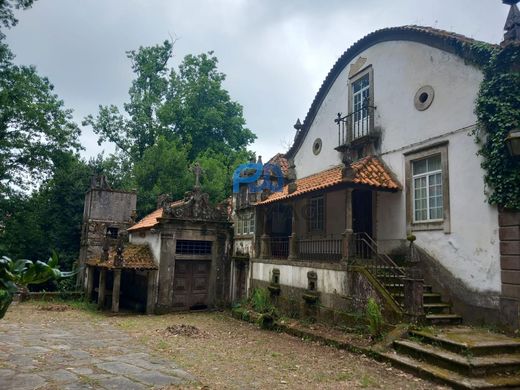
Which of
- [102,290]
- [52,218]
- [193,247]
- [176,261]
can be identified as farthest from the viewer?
[52,218]

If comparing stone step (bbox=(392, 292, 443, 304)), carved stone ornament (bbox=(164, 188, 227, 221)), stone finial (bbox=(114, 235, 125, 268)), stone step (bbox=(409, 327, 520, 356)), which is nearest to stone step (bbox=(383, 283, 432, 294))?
stone step (bbox=(392, 292, 443, 304))

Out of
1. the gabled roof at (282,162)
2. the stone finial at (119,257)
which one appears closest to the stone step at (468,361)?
the gabled roof at (282,162)

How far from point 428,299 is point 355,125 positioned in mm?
6556

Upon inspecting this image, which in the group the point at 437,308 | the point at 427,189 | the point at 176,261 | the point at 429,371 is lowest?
the point at 429,371

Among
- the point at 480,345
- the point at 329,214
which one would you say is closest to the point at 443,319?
the point at 480,345

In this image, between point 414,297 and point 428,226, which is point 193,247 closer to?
point 428,226

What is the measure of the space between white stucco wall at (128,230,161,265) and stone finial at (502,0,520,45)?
46.0 ft

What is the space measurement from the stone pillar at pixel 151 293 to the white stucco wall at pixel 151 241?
23.6 inches

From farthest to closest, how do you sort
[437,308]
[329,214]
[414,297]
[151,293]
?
[151,293] → [329,214] → [437,308] → [414,297]

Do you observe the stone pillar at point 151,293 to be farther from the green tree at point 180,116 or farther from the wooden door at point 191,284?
the green tree at point 180,116

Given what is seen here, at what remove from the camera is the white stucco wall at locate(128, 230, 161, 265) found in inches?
657

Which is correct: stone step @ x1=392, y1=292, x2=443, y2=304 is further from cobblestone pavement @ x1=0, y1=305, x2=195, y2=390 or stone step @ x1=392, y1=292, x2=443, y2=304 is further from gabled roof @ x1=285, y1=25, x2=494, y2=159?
gabled roof @ x1=285, y1=25, x2=494, y2=159

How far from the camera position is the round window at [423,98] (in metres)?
10.7

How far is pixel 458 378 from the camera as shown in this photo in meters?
6.42
